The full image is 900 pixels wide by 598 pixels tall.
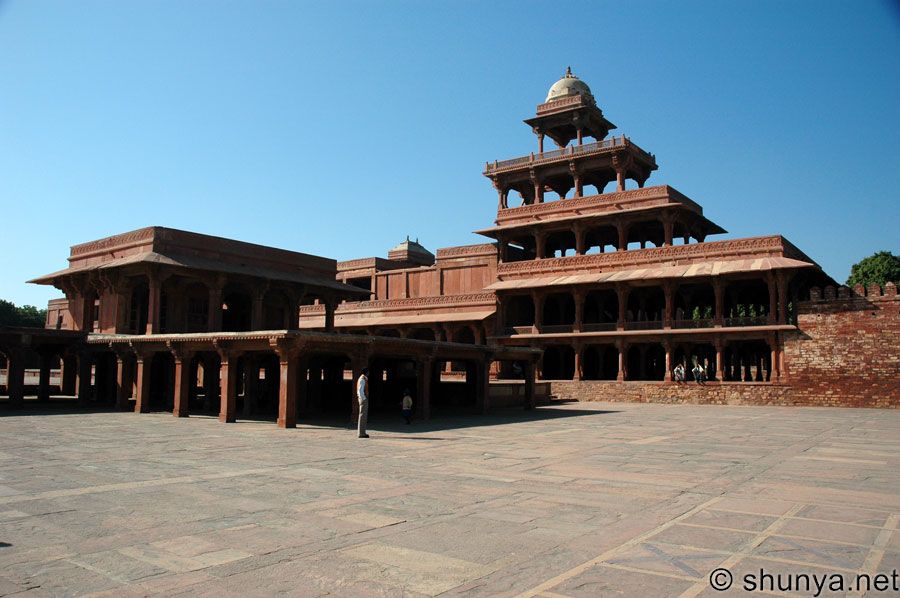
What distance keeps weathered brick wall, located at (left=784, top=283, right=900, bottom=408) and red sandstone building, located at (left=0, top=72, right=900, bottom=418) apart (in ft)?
0.22

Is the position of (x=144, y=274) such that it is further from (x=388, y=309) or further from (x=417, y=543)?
(x=417, y=543)

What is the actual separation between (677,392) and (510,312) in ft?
44.5

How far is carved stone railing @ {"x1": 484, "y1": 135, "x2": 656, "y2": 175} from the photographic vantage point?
4425cm

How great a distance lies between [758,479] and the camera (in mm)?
10680

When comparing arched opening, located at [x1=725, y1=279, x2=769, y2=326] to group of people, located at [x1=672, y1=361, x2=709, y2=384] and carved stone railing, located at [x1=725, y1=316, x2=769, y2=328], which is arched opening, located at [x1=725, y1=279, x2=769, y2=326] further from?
group of people, located at [x1=672, y1=361, x2=709, y2=384]

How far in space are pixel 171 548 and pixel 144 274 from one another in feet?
87.6

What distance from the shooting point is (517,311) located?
46.8m

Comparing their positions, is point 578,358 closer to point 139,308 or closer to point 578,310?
point 578,310

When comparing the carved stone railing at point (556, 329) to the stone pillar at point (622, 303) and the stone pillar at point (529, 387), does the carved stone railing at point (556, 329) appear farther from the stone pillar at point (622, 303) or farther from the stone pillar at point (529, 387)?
the stone pillar at point (529, 387)

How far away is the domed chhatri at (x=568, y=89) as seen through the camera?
48688 mm

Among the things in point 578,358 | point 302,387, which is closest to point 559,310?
point 578,358

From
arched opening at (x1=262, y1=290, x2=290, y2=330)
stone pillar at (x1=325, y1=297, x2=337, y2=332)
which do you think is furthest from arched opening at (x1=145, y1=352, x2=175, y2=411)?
stone pillar at (x1=325, y1=297, x2=337, y2=332)

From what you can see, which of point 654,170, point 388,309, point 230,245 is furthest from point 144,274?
point 654,170

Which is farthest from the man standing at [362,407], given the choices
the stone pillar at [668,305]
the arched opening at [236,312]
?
the stone pillar at [668,305]
